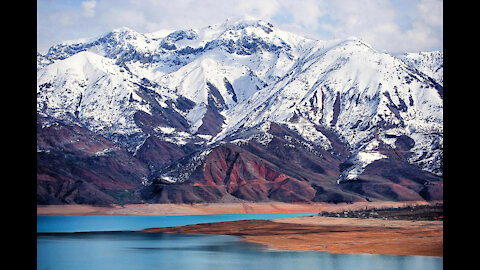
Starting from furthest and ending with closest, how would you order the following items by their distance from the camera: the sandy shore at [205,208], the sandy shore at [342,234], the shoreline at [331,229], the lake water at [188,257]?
the sandy shore at [205,208] → the shoreline at [331,229] → the sandy shore at [342,234] → the lake water at [188,257]

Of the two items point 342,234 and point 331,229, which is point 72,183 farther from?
point 342,234

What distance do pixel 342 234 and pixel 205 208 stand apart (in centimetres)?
8299

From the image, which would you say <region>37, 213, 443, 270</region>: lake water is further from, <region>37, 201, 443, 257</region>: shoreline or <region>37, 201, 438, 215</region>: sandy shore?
<region>37, 201, 438, 215</region>: sandy shore

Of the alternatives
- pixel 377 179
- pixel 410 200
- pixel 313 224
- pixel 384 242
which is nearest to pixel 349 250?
pixel 384 242

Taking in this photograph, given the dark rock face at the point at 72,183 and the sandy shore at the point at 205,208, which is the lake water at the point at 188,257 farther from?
the dark rock face at the point at 72,183

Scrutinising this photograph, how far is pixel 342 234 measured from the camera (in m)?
92.4

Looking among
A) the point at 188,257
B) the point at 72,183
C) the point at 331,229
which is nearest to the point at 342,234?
the point at 331,229

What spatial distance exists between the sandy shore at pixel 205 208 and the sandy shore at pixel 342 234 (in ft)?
146

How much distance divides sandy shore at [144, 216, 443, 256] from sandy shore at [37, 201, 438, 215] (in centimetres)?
4449

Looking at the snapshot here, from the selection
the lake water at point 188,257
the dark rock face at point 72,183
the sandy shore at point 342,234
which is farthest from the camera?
the dark rock face at point 72,183

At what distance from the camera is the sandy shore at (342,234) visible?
73875 mm

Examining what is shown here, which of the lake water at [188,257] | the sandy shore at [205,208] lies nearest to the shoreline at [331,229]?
the sandy shore at [205,208]
